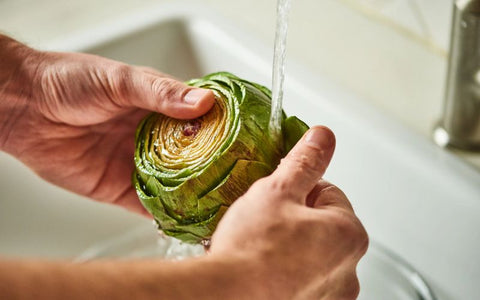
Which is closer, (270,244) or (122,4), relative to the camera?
(270,244)

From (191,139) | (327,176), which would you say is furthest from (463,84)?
(191,139)

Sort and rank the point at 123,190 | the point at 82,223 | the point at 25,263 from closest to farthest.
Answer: the point at 25,263 → the point at 123,190 → the point at 82,223

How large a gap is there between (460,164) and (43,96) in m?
0.51

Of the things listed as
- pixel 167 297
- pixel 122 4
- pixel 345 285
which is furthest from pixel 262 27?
pixel 167 297

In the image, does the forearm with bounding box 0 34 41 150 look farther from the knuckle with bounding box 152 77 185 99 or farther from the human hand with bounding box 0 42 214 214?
the knuckle with bounding box 152 77 185 99

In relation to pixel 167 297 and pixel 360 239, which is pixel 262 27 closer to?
pixel 360 239

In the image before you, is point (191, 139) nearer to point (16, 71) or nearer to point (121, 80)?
point (121, 80)

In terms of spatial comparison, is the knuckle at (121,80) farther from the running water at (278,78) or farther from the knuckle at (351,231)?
the knuckle at (351,231)

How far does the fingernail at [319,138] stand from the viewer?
63cm

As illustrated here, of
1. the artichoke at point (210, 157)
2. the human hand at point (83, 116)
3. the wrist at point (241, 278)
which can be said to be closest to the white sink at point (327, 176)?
the human hand at point (83, 116)

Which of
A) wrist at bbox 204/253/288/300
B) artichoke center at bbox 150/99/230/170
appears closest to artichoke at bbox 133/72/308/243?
artichoke center at bbox 150/99/230/170

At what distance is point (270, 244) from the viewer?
564 mm

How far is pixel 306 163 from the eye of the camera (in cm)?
61

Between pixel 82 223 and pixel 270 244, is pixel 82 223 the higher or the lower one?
the lower one
